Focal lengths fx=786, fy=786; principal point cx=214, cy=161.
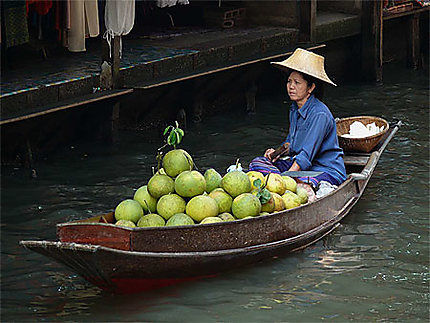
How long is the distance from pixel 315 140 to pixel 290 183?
0.61 metres

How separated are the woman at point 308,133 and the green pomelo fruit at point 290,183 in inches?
11.0

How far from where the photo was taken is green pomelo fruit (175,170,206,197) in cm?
552

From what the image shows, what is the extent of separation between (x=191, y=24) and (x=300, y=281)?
23.9 ft

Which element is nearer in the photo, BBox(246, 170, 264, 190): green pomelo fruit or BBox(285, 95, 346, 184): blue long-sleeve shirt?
BBox(246, 170, 264, 190): green pomelo fruit

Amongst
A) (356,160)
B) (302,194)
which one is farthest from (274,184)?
(356,160)

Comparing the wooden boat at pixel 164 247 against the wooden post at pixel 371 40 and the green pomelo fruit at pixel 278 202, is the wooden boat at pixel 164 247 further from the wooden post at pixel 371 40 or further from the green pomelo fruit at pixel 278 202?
the wooden post at pixel 371 40

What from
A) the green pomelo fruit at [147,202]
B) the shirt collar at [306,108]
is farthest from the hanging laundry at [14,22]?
the green pomelo fruit at [147,202]

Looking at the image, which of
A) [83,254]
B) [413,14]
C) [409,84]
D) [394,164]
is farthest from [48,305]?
[413,14]

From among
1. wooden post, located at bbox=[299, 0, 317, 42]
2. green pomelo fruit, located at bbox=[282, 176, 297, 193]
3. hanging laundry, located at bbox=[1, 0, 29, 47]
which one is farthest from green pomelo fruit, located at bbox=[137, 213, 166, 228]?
wooden post, located at bbox=[299, 0, 317, 42]

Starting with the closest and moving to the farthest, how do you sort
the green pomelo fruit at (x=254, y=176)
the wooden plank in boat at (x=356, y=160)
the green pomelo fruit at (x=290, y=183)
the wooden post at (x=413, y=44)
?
the green pomelo fruit at (x=254, y=176), the green pomelo fruit at (x=290, y=183), the wooden plank in boat at (x=356, y=160), the wooden post at (x=413, y=44)

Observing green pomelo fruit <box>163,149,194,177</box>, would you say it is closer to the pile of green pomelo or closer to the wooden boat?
the pile of green pomelo

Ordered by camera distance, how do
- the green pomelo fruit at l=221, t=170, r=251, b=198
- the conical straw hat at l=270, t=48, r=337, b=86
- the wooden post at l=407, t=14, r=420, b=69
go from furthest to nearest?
the wooden post at l=407, t=14, r=420, b=69
the conical straw hat at l=270, t=48, r=337, b=86
the green pomelo fruit at l=221, t=170, r=251, b=198

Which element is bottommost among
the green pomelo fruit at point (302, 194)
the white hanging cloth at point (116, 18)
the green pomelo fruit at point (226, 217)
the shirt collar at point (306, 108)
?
the green pomelo fruit at point (302, 194)

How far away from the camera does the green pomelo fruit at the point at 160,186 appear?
5.61 metres
